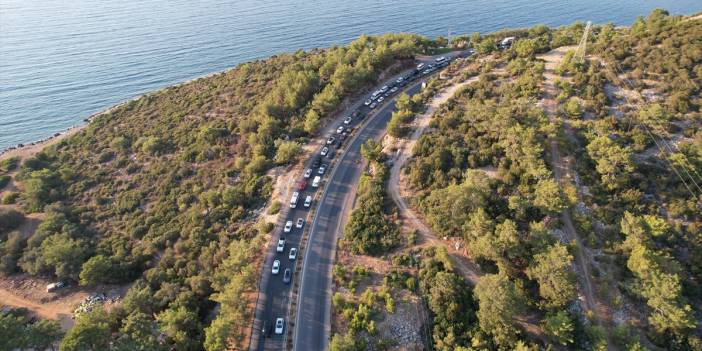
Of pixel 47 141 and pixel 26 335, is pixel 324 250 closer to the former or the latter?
pixel 26 335

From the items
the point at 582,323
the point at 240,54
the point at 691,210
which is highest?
the point at 240,54

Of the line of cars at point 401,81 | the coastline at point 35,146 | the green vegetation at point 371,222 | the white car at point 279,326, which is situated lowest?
the white car at point 279,326

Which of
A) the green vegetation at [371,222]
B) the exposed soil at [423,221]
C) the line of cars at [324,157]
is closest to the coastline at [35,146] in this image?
the line of cars at [324,157]

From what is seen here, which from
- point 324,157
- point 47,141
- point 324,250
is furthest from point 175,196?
point 47,141

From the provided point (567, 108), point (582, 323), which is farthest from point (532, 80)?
point (582, 323)

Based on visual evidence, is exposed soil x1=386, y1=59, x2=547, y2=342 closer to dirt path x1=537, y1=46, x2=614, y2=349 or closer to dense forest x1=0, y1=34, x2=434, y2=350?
dirt path x1=537, y1=46, x2=614, y2=349

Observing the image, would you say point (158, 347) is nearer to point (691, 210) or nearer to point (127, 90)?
point (691, 210)

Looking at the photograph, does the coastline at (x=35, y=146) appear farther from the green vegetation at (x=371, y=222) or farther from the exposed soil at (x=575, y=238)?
the exposed soil at (x=575, y=238)
